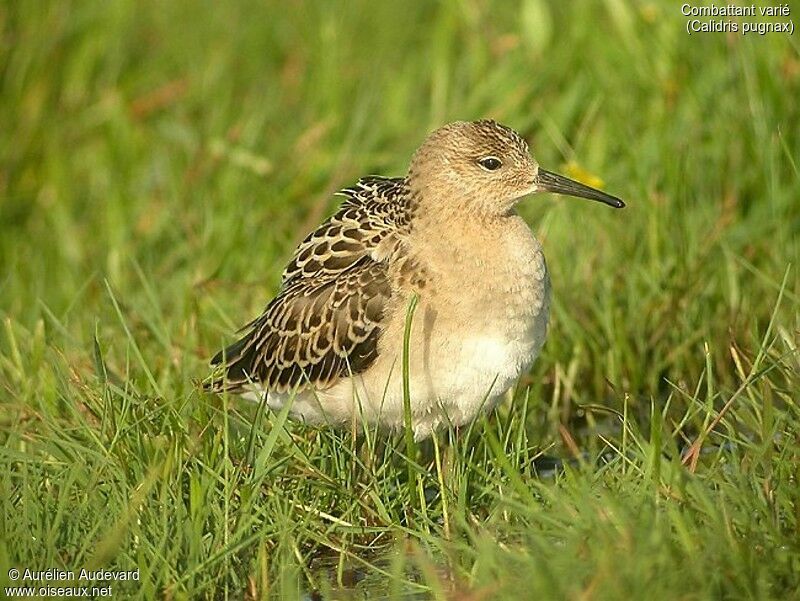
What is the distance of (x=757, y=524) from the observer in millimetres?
4910

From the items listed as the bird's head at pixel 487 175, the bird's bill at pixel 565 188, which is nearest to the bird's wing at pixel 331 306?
the bird's head at pixel 487 175

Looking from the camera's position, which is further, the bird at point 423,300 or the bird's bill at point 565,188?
the bird's bill at point 565,188

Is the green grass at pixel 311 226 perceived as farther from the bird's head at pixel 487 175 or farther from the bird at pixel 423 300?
the bird's head at pixel 487 175

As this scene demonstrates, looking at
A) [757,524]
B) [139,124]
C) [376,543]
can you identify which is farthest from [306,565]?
[139,124]

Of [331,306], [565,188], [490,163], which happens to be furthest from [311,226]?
[565,188]

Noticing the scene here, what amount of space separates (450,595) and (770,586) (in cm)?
99

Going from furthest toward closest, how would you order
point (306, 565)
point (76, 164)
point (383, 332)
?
point (76, 164), point (383, 332), point (306, 565)

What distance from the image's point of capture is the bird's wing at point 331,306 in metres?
6.43

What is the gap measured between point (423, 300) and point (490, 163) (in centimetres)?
69

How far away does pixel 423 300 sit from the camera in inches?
247

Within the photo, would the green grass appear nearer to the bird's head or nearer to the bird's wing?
the bird's wing

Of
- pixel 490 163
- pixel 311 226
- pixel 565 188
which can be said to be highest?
pixel 490 163

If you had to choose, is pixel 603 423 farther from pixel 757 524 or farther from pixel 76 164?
pixel 76 164

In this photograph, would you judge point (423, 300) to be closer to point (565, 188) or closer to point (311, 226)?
point (565, 188)
